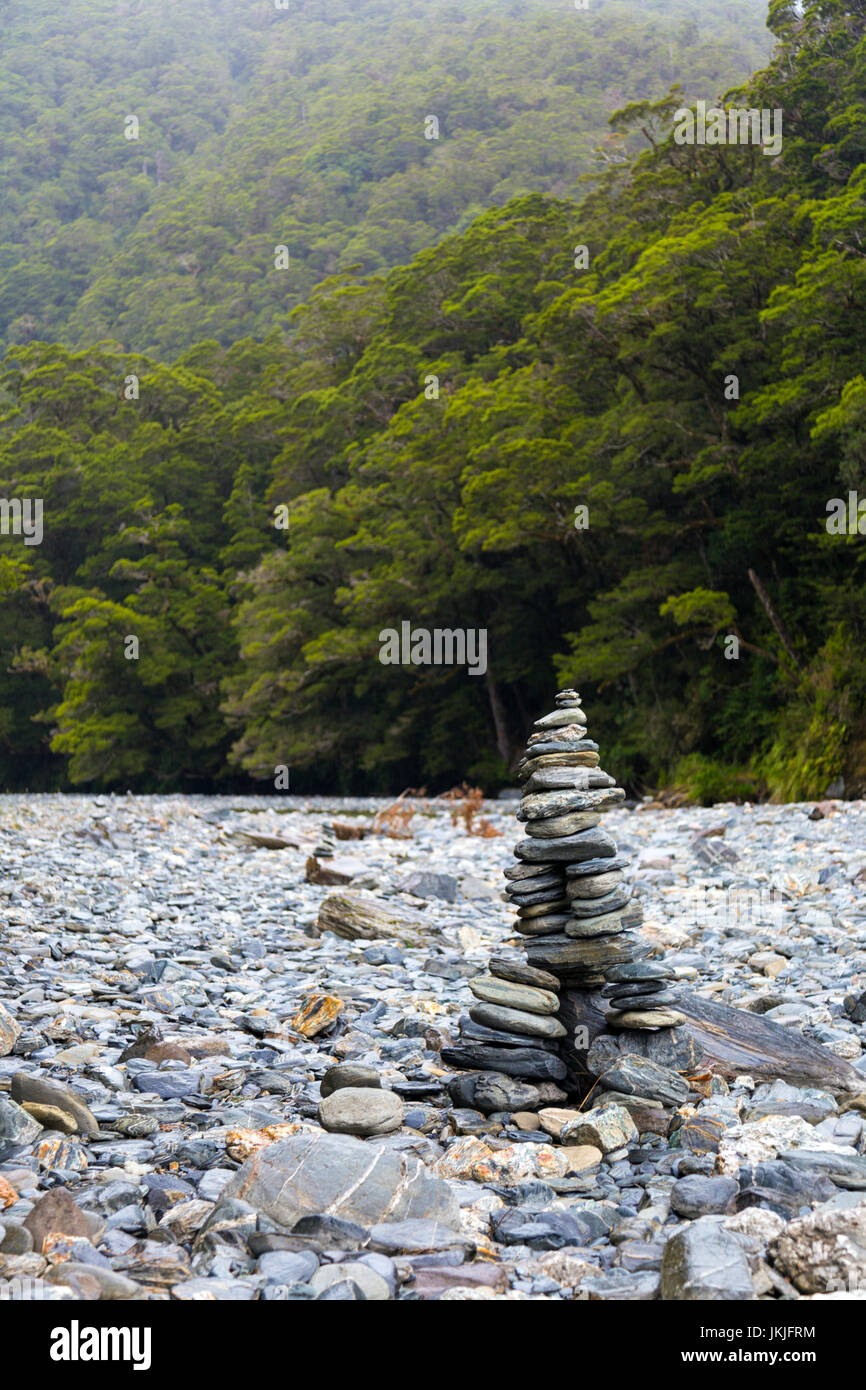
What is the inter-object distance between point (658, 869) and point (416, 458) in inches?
671

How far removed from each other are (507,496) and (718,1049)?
707 inches

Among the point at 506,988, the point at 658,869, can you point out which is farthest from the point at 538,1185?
the point at 658,869

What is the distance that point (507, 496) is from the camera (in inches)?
834

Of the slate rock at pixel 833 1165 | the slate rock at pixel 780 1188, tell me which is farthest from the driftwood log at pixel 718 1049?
the slate rock at pixel 780 1188

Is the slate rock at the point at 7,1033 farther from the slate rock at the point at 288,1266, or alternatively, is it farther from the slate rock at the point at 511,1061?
the slate rock at the point at 288,1266

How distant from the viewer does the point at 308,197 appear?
205 ft

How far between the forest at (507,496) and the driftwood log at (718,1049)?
10989mm

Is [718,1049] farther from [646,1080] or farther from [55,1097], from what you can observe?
[55,1097]

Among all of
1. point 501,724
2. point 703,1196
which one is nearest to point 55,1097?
point 703,1196

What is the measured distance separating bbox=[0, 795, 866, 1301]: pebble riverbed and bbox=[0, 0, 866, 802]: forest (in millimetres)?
9937

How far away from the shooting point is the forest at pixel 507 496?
17547 millimetres

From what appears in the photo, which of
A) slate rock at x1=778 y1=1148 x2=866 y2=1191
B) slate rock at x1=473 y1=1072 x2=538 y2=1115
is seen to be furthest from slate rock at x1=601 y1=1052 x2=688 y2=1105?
slate rock at x1=778 y1=1148 x2=866 y2=1191

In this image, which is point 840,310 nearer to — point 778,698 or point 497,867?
point 778,698
